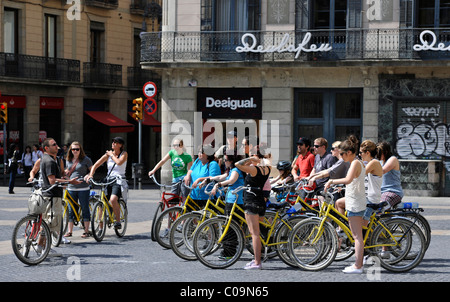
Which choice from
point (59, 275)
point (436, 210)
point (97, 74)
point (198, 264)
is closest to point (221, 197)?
point (198, 264)

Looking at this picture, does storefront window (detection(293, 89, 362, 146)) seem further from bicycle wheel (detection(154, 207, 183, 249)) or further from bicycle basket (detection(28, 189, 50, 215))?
bicycle basket (detection(28, 189, 50, 215))

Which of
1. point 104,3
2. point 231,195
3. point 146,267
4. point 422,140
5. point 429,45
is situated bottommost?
point 146,267

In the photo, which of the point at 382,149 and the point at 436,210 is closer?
the point at 382,149

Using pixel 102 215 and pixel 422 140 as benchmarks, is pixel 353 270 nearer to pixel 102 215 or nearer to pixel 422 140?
pixel 102 215

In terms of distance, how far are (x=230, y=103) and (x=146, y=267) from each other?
1655 centimetres

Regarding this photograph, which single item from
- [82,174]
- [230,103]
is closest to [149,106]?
[230,103]

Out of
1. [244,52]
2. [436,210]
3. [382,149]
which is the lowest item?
[436,210]

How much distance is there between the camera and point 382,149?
38.8ft

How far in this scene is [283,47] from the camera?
2659 centimetres

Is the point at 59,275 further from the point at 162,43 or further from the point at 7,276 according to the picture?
the point at 162,43

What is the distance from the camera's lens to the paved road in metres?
10.5

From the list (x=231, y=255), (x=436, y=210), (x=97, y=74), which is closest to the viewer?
(x=231, y=255)

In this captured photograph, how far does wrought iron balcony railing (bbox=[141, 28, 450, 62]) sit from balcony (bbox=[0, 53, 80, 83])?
8592mm
